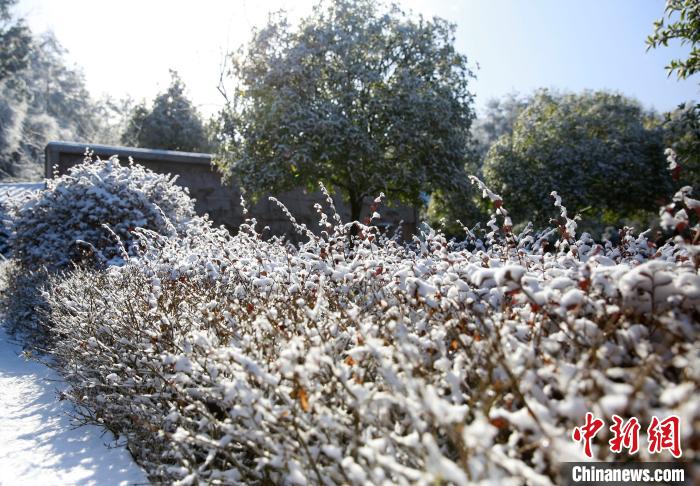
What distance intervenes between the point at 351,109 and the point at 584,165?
7009mm

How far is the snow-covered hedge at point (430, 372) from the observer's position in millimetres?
1542

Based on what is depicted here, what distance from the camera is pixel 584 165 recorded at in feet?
48.0

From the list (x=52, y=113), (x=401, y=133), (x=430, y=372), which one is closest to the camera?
(x=430, y=372)

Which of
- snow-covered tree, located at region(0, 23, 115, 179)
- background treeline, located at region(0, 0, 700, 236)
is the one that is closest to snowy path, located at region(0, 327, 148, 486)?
background treeline, located at region(0, 0, 700, 236)

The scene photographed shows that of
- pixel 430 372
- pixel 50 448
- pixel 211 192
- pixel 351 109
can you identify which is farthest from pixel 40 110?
pixel 430 372

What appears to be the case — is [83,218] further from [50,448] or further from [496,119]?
[496,119]

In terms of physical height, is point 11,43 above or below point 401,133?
above

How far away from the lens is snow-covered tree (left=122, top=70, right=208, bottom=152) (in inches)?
1013

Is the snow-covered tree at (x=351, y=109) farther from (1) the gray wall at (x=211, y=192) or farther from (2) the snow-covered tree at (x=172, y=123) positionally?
(2) the snow-covered tree at (x=172, y=123)

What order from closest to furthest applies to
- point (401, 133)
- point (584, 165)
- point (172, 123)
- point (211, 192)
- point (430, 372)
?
point (430, 372) → point (401, 133) → point (584, 165) → point (211, 192) → point (172, 123)

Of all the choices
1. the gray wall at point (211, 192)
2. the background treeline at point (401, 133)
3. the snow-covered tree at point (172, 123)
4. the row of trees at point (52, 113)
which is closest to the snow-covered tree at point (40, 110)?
the row of trees at point (52, 113)

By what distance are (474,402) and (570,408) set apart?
2.10ft

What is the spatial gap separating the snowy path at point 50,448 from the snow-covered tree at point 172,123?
2175 centimetres

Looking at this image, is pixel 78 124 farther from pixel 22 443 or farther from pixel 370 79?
pixel 22 443
